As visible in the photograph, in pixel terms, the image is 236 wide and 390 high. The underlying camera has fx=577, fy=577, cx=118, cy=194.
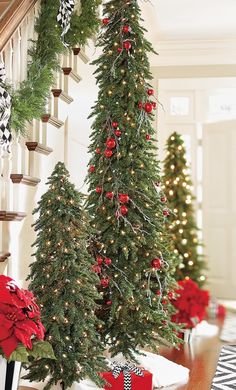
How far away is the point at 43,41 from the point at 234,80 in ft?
14.4

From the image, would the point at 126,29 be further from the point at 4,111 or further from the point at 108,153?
the point at 4,111

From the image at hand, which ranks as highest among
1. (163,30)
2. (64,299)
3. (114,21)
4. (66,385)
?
(163,30)

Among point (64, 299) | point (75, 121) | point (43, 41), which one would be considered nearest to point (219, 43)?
point (75, 121)

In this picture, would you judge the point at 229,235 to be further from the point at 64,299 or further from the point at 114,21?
the point at 64,299

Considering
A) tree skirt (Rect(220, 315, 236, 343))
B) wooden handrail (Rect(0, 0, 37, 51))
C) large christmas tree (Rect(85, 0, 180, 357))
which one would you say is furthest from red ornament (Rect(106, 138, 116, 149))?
tree skirt (Rect(220, 315, 236, 343))

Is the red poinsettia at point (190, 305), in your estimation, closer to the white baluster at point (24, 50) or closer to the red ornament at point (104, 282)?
the red ornament at point (104, 282)

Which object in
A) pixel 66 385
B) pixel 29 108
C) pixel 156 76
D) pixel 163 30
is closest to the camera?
pixel 66 385

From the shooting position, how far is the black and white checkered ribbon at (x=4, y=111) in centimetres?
291

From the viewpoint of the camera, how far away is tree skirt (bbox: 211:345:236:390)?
3.79m

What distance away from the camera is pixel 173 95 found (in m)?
7.77

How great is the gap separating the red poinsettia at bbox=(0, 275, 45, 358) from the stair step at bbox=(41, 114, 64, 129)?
1413 mm

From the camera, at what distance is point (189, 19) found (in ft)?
22.0

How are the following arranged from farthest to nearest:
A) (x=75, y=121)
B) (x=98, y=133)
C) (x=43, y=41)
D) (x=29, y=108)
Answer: (x=75, y=121), (x=98, y=133), (x=43, y=41), (x=29, y=108)

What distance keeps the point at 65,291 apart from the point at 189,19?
4.69 m
